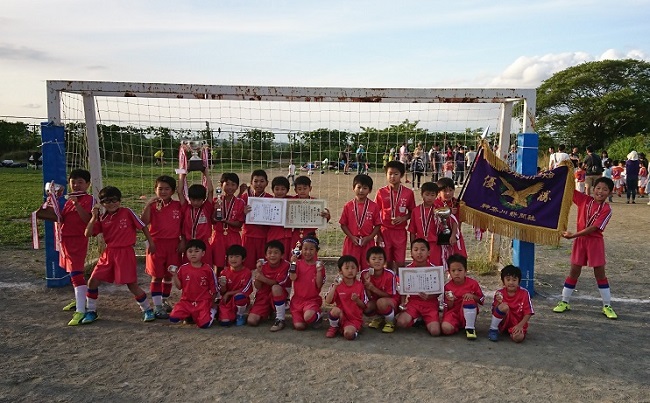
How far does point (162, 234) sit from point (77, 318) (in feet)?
3.91

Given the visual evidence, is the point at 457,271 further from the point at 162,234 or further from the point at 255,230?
the point at 162,234

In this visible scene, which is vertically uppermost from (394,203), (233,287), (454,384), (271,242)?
(394,203)

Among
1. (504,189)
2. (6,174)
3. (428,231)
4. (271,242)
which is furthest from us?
(6,174)

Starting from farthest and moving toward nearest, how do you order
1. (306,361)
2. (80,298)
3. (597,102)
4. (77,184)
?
(597,102) → (77,184) → (80,298) → (306,361)

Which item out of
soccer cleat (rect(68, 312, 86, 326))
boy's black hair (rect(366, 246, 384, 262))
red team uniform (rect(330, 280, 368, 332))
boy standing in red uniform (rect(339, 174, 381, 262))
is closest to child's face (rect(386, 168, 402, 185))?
boy standing in red uniform (rect(339, 174, 381, 262))

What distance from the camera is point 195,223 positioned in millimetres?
5715

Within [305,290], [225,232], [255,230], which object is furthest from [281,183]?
[305,290]

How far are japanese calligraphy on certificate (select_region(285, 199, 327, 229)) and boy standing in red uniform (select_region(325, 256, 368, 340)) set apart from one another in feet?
2.66

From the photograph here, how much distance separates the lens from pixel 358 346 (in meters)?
4.77

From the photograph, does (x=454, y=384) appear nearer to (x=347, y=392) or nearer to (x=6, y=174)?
(x=347, y=392)

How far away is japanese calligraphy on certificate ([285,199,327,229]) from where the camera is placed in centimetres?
584

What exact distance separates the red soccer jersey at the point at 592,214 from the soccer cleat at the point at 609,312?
795 mm

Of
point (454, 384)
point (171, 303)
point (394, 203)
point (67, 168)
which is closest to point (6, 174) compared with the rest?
point (67, 168)

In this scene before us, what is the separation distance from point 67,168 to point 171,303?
98.3 inches
